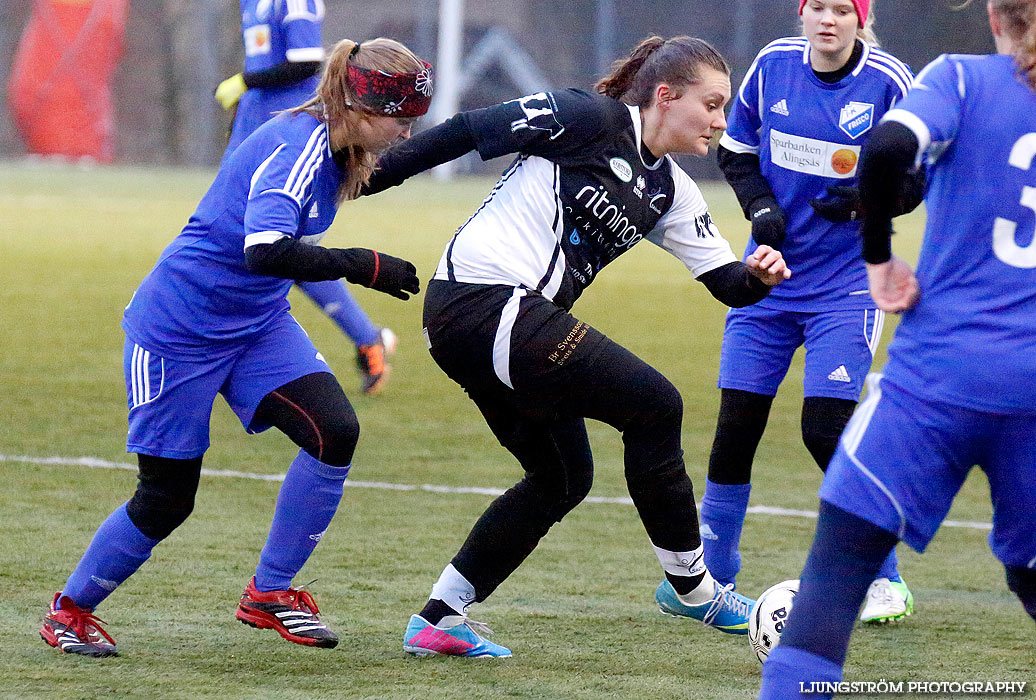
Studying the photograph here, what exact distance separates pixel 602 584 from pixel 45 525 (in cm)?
210

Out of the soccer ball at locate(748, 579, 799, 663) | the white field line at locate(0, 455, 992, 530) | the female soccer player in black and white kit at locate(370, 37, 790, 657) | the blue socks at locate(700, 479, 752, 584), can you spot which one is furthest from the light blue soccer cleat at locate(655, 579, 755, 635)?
the white field line at locate(0, 455, 992, 530)

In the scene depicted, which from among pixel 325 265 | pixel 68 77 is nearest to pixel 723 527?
pixel 325 265

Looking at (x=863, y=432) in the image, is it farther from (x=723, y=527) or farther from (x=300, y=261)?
(x=723, y=527)

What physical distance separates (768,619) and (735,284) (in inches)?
36.9

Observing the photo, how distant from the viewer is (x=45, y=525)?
5.28m

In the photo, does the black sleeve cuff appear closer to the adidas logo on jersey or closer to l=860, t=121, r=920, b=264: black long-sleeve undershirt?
the adidas logo on jersey

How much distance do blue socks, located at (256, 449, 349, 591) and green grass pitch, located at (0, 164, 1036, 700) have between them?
22 centimetres

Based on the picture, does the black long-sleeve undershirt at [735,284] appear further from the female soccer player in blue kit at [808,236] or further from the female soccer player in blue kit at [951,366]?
the female soccer player in blue kit at [951,366]

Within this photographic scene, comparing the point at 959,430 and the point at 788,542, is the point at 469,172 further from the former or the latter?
the point at 959,430

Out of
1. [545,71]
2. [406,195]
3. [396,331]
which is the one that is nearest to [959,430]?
→ [396,331]

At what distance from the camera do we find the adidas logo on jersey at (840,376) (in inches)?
170

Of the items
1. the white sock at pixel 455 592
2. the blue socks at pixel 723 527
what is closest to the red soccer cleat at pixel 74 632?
the white sock at pixel 455 592

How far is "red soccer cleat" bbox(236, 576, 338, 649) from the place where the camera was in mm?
3881

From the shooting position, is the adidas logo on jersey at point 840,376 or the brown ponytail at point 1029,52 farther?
the adidas logo on jersey at point 840,376
